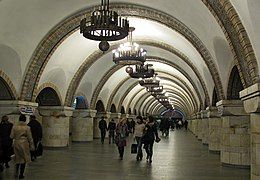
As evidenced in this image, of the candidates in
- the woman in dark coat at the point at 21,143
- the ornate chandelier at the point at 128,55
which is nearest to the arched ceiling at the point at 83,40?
the ornate chandelier at the point at 128,55

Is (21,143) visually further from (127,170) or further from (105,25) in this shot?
(105,25)

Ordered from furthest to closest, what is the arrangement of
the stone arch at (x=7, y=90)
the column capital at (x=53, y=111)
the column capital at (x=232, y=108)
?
the column capital at (x=53, y=111)
the stone arch at (x=7, y=90)
the column capital at (x=232, y=108)

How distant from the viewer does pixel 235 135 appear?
10234 millimetres

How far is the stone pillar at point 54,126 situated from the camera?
15344 millimetres

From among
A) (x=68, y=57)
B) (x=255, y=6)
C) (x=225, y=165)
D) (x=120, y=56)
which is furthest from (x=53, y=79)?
(x=255, y=6)

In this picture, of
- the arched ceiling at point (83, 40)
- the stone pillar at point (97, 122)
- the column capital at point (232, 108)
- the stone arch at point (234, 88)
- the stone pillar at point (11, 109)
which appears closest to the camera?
the arched ceiling at point (83, 40)

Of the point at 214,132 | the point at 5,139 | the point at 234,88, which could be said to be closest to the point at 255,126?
the point at 234,88

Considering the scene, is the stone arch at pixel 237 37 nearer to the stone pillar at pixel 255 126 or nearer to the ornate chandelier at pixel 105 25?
the stone pillar at pixel 255 126

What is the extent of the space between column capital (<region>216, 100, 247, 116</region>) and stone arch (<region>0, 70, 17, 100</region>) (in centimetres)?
670

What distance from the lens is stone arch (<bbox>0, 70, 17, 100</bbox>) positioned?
1206 cm

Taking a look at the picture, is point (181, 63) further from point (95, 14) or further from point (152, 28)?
point (95, 14)

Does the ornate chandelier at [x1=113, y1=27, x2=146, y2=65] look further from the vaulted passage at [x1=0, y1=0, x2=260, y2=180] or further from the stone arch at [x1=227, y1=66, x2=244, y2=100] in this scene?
the stone arch at [x1=227, y1=66, x2=244, y2=100]

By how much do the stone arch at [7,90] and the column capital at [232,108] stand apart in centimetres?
670

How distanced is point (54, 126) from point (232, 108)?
25.6 feet
